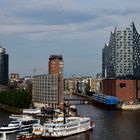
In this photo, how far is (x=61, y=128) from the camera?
28.4 metres

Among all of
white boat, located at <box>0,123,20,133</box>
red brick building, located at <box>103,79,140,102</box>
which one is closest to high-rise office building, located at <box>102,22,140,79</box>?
red brick building, located at <box>103,79,140,102</box>

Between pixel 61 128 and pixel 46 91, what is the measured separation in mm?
20455

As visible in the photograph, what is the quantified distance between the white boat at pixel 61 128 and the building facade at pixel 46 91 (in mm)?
15752

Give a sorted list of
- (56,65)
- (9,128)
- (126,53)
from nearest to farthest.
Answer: (9,128), (56,65), (126,53)

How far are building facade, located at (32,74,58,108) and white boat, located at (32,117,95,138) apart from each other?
15.8 metres

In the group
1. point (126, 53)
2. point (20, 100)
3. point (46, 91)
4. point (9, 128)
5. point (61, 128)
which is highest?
point (126, 53)

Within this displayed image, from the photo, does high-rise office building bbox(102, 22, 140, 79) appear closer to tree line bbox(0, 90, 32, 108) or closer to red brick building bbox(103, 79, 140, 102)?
red brick building bbox(103, 79, 140, 102)

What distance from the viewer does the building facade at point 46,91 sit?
47281mm

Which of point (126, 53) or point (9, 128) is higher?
point (126, 53)

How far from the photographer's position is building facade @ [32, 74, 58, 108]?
47.3 metres

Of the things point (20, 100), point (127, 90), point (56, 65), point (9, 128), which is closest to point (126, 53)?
point (127, 90)

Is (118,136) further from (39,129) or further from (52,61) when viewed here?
(52,61)

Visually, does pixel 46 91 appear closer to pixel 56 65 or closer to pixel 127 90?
pixel 56 65

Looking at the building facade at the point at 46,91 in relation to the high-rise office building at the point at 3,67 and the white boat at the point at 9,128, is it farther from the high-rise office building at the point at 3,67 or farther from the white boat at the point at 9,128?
the high-rise office building at the point at 3,67
